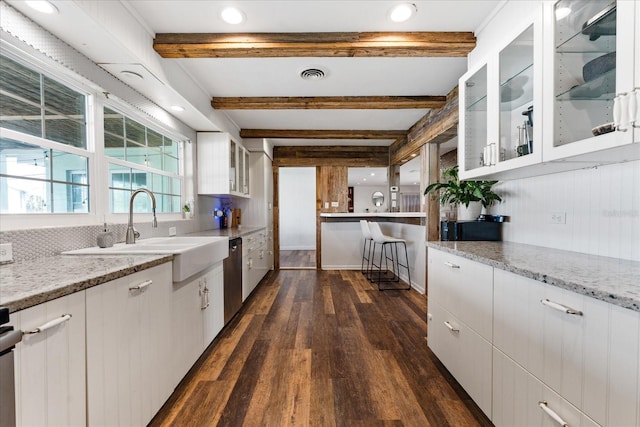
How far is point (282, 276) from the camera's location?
4.84 metres

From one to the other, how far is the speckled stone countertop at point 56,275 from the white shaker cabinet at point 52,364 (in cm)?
3

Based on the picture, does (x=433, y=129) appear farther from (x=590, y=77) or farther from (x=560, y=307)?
(x=560, y=307)

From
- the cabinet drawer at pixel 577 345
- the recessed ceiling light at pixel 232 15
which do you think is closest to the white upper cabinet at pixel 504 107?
the cabinet drawer at pixel 577 345

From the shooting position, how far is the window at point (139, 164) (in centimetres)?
213

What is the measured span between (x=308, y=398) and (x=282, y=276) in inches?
128

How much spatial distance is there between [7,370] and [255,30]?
7.24 ft

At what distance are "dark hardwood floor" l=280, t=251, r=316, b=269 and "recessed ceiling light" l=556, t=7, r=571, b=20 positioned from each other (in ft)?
16.1

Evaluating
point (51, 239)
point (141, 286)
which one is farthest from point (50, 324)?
point (51, 239)

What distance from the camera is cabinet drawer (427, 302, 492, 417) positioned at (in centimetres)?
140

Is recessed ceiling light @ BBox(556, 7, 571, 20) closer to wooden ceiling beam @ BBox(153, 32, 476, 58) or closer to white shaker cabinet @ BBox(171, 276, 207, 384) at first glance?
wooden ceiling beam @ BBox(153, 32, 476, 58)

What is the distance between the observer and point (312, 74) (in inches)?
103

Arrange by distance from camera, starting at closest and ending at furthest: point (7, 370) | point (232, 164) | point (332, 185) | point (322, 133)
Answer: point (7, 370)
point (232, 164)
point (322, 133)
point (332, 185)

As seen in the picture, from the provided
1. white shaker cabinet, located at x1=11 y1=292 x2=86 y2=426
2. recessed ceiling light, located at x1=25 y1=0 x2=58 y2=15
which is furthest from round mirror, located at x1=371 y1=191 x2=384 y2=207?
white shaker cabinet, located at x1=11 y1=292 x2=86 y2=426

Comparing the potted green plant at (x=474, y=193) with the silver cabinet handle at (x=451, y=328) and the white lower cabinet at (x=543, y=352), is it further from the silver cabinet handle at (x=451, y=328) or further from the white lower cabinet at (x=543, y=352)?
the silver cabinet handle at (x=451, y=328)
